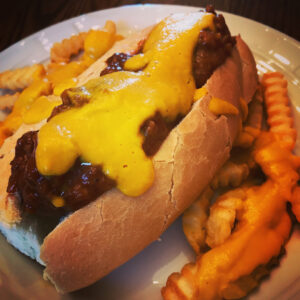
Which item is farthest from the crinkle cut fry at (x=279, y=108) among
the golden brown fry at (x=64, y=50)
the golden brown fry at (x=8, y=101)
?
the golden brown fry at (x=8, y=101)

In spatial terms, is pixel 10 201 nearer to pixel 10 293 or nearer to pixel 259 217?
pixel 10 293

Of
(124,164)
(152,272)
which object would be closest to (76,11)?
(124,164)

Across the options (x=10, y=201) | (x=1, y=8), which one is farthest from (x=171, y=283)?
(x=1, y=8)

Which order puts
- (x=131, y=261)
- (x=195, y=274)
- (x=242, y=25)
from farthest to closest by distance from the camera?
1. (x=242, y=25)
2. (x=131, y=261)
3. (x=195, y=274)

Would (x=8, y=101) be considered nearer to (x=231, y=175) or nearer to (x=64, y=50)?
(x=64, y=50)

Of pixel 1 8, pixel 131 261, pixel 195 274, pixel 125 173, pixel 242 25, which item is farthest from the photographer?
pixel 1 8

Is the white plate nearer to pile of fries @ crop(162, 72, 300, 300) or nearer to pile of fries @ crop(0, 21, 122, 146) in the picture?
pile of fries @ crop(162, 72, 300, 300)
